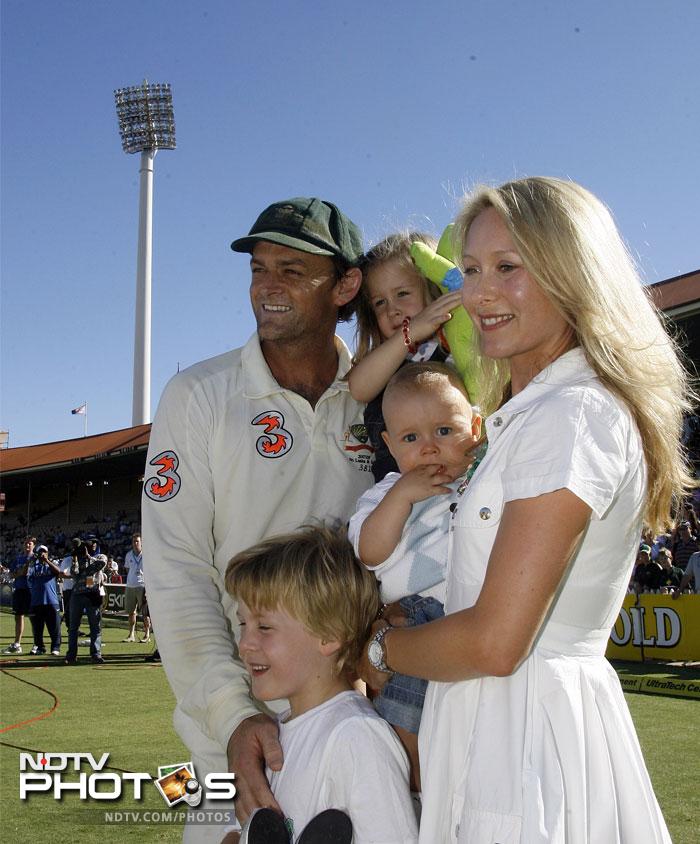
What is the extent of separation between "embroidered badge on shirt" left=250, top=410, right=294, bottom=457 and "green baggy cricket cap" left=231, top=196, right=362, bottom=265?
59cm

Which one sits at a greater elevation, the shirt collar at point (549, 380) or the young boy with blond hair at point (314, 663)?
the shirt collar at point (549, 380)

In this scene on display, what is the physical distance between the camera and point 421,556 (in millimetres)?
2275

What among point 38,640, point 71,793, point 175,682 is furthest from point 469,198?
point 38,640

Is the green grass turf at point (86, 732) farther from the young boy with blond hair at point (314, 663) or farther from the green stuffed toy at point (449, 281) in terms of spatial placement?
the green stuffed toy at point (449, 281)

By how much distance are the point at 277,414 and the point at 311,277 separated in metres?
0.54

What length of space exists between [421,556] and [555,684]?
Result: 0.65 meters

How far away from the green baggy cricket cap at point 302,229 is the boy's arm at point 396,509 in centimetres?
112

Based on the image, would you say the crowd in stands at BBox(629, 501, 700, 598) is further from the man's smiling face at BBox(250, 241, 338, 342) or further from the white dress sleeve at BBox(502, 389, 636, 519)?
the white dress sleeve at BBox(502, 389, 636, 519)

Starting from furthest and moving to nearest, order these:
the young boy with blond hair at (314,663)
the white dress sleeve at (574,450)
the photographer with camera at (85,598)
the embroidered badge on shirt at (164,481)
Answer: the photographer with camera at (85,598) → the embroidered badge on shirt at (164,481) → the young boy with blond hair at (314,663) → the white dress sleeve at (574,450)

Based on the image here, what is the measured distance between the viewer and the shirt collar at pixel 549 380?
177cm

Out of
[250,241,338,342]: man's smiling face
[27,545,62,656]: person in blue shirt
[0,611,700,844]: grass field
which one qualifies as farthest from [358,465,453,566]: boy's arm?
[27,545,62,656]: person in blue shirt

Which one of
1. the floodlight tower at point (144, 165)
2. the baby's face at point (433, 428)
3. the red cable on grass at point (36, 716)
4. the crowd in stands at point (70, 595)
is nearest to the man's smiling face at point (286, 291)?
the baby's face at point (433, 428)

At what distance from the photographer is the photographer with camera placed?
13.9 meters

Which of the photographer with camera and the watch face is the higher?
the watch face
